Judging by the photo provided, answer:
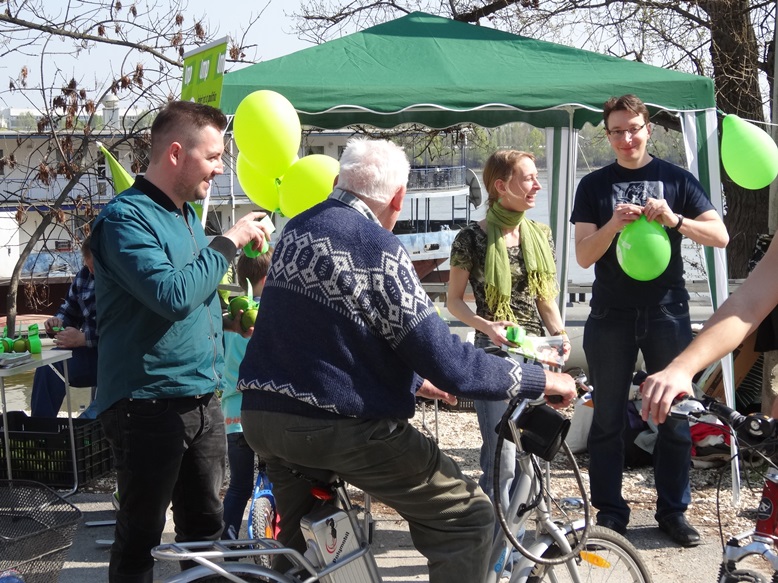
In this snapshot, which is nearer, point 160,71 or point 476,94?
point 476,94

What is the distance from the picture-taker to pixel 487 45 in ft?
23.1

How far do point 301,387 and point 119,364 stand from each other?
849 mm

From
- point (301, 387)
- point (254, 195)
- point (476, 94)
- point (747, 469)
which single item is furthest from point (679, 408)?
point (476, 94)

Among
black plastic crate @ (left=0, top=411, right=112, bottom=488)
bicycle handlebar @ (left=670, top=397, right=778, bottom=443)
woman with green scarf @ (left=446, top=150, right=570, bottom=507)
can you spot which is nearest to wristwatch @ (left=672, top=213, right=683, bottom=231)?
woman with green scarf @ (left=446, top=150, right=570, bottom=507)

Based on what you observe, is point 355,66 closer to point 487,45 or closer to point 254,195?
point 487,45

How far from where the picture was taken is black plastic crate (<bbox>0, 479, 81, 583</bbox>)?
3072 millimetres

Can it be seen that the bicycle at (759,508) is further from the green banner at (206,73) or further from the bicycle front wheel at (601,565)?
the green banner at (206,73)

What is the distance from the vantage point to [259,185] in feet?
15.4

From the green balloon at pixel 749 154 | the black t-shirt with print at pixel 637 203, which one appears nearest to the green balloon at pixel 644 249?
the black t-shirt with print at pixel 637 203

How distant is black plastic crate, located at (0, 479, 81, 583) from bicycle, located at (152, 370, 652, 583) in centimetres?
66

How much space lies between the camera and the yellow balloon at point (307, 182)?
428 cm

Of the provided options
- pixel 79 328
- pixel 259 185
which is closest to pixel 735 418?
pixel 259 185

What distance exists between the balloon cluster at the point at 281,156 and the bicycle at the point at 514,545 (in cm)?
178

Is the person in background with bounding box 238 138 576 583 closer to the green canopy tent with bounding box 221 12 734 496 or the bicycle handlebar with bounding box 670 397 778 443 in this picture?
the bicycle handlebar with bounding box 670 397 778 443
